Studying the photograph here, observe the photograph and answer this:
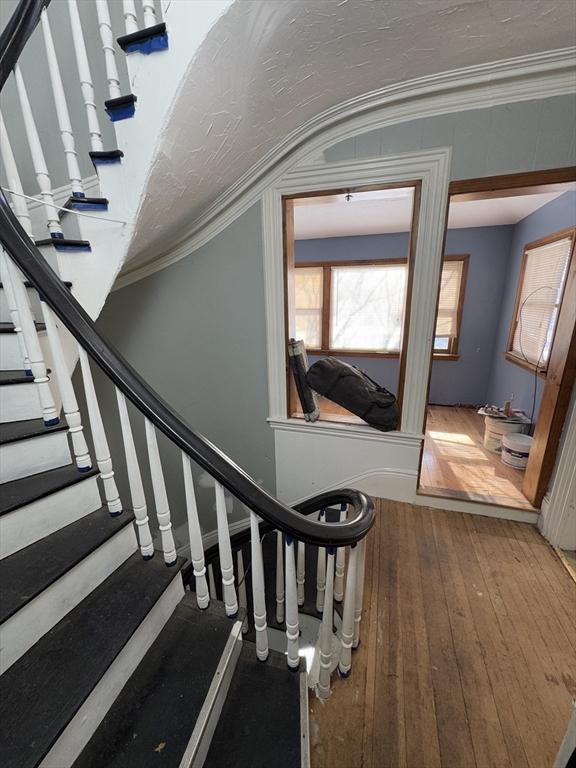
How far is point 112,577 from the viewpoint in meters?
1.05

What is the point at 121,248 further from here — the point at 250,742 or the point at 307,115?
the point at 250,742

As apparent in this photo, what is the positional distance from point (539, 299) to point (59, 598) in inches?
167

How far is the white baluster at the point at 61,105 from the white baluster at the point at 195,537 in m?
1.32

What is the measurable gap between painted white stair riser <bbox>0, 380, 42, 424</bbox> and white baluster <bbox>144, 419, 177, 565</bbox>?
489mm

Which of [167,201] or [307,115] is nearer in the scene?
[167,201]

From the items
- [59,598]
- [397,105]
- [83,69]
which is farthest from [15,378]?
[397,105]

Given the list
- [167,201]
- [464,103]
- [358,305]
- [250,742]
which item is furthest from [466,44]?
[358,305]

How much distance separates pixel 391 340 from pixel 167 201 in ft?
11.8

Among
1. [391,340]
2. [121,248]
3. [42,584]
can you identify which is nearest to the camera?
[42,584]

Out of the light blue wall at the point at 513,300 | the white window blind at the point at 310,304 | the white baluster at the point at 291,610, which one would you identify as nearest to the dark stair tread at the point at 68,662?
the white baluster at the point at 291,610

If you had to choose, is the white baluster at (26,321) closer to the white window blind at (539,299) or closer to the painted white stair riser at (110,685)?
the painted white stair riser at (110,685)

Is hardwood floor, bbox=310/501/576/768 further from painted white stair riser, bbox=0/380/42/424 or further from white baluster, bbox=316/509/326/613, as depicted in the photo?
painted white stair riser, bbox=0/380/42/424

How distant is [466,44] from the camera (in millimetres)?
1281

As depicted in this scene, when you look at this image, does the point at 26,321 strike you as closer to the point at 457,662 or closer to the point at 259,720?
the point at 259,720
